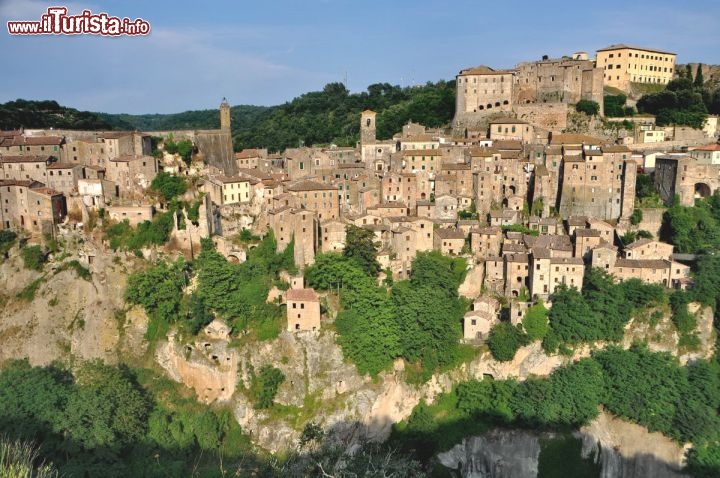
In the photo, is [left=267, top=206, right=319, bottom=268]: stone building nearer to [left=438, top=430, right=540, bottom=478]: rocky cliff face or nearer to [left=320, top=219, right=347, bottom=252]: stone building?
[left=320, top=219, right=347, bottom=252]: stone building

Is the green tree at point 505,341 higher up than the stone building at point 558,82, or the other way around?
the stone building at point 558,82

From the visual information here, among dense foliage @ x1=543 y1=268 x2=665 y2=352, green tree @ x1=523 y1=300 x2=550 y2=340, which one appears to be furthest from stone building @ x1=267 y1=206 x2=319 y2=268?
dense foliage @ x1=543 y1=268 x2=665 y2=352

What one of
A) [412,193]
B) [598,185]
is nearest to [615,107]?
[598,185]

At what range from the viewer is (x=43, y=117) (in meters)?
58.7

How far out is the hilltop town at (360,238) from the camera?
32.9 metres

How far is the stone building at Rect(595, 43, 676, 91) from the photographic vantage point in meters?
56.9

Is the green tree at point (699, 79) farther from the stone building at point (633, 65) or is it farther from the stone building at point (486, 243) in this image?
the stone building at point (486, 243)

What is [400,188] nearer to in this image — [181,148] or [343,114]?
[181,148]

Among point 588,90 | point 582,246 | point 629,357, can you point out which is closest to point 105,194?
point 582,246

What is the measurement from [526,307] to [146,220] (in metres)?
22.7

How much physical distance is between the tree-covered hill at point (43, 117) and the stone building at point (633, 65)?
4842 centimetres

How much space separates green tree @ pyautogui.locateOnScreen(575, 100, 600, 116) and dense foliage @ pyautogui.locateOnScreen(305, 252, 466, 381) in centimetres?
2333

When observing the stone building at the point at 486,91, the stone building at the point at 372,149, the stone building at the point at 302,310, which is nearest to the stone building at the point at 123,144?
the stone building at the point at 372,149

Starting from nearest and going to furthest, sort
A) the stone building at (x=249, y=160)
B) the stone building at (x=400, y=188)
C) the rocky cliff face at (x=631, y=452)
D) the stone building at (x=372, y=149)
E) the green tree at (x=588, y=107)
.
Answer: the rocky cliff face at (x=631, y=452) → the stone building at (x=400, y=188) → the stone building at (x=372, y=149) → the stone building at (x=249, y=160) → the green tree at (x=588, y=107)
